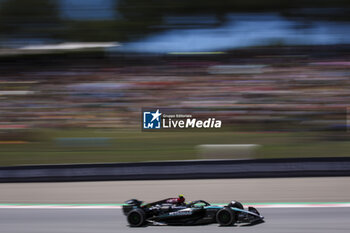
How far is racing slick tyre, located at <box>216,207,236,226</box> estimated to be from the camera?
4246 millimetres

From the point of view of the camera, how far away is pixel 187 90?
490 inches

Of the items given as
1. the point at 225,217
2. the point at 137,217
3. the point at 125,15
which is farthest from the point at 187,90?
the point at 225,217

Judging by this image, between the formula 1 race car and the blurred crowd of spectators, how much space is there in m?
6.79

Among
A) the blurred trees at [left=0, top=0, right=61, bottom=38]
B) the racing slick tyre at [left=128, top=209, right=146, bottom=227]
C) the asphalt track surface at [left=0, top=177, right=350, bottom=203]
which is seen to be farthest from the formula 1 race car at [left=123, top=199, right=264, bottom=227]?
the blurred trees at [left=0, top=0, right=61, bottom=38]

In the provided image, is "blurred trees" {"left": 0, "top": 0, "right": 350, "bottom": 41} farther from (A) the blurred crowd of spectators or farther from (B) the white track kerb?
(B) the white track kerb

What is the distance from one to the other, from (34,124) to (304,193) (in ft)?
26.5

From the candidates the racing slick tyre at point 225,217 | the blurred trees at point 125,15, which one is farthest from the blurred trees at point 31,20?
the racing slick tyre at point 225,217

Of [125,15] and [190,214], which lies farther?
[125,15]

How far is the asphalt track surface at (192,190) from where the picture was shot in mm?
6418

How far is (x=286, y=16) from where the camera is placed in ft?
46.8

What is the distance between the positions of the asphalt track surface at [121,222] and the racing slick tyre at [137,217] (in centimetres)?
6

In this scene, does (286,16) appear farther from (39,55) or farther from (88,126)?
(39,55)

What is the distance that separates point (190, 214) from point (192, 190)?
259cm

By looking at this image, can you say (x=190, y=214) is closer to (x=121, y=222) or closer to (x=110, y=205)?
(x=121, y=222)
